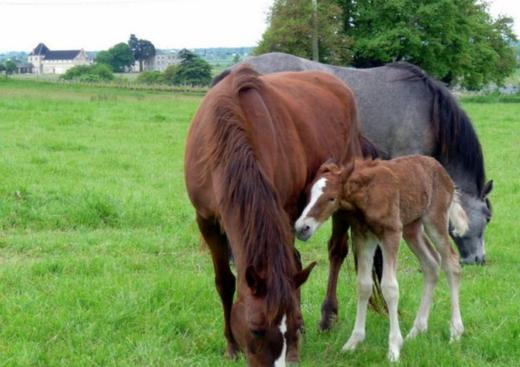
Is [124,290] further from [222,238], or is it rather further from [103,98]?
[103,98]

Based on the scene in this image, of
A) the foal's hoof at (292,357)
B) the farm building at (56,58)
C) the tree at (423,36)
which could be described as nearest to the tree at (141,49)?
the farm building at (56,58)

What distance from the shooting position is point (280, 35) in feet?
118

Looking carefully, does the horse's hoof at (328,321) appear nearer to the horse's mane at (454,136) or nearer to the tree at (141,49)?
the horse's mane at (454,136)

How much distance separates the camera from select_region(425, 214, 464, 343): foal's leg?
196 inches

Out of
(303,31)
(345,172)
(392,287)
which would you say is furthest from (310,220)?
(303,31)

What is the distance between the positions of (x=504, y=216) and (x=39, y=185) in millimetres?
5854

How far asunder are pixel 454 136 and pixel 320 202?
370 centimetres

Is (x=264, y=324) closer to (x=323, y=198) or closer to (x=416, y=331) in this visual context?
(x=323, y=198)

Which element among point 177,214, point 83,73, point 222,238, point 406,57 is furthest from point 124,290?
point 83,73

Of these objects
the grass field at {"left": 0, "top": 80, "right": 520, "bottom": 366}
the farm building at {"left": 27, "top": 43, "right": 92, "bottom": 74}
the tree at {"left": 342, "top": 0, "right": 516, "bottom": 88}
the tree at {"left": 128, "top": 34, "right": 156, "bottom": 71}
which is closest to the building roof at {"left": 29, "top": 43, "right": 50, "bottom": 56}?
the farm building at {"left": 27, "top": 43, "right": 92, "bottom": 74}

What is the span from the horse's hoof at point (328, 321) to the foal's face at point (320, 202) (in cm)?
120

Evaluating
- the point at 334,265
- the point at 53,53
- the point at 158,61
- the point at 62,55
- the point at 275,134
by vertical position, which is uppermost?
the point at 53,53

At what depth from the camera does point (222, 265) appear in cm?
459

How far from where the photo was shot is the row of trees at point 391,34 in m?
36.4
